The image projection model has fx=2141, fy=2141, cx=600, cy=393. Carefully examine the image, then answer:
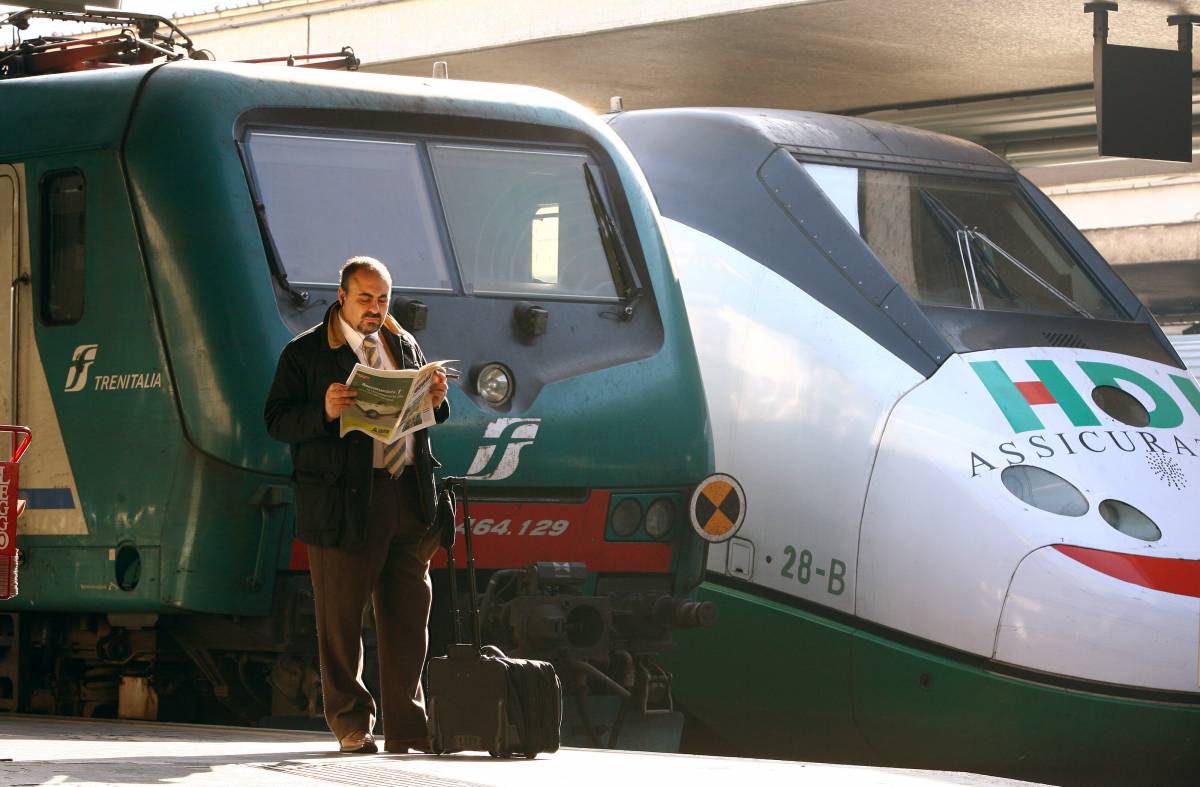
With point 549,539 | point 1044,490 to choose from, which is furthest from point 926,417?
point 549,539

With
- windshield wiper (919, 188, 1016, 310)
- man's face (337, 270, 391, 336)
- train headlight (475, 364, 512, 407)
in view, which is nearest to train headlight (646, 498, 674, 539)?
train headlight (475, 364, 512, 407)

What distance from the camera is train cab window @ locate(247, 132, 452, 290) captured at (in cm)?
777

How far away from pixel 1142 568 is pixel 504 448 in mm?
2717

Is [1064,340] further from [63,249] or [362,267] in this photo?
[63,249]

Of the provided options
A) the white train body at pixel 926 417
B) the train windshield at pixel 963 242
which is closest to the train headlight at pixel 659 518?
the white train body at pixel 926 417

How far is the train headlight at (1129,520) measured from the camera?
884cm

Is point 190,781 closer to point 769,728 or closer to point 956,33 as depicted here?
point 769,728

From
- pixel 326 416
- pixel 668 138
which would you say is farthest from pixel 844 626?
pixel 326 416

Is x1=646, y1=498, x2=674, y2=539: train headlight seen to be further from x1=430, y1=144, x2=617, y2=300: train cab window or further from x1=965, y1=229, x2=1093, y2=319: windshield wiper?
x1=965, y1=229, x2=1093, y2=319: windshield wiper

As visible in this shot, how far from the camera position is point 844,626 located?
9.37m

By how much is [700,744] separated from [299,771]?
185 inches

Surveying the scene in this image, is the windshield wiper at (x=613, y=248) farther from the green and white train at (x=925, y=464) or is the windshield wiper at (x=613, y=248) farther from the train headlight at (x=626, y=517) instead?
the train headlight at (x=626, y=517)

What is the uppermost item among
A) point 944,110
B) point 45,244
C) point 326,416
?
point 944,110

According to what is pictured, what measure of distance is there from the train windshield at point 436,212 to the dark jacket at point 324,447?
114 cm
